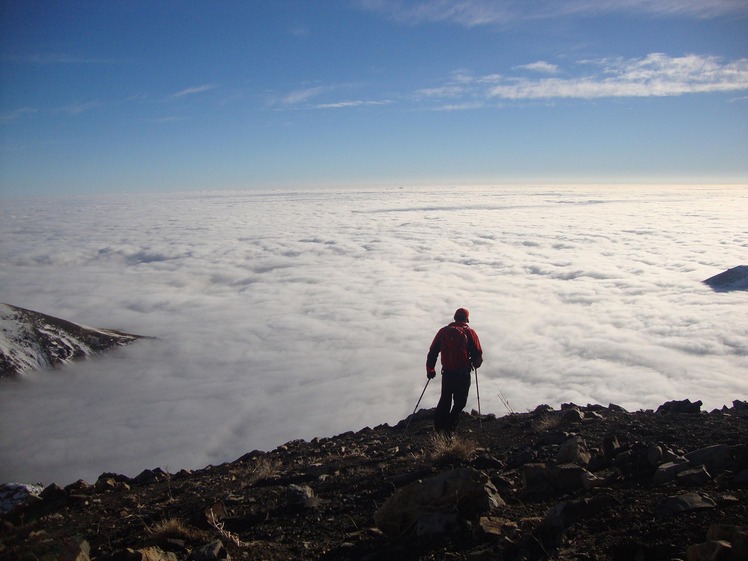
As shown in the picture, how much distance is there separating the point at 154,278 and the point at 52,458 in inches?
2125

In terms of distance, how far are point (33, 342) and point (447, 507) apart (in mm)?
44364

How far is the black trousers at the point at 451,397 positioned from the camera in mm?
6680

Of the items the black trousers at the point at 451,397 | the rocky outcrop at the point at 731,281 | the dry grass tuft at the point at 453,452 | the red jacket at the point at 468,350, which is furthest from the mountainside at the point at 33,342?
the rocky outcrop at the point at 731,281

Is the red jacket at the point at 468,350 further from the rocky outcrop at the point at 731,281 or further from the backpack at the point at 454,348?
the rocky outcrop at the point at 731,281

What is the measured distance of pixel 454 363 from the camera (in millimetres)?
6633

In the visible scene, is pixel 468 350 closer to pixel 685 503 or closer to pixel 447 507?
pixel 447 507

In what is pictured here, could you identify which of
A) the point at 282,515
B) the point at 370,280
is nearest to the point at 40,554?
the point at 282,515

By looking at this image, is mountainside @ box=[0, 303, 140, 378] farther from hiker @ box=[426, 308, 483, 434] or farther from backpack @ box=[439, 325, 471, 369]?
backpack @ box=[439, 325, 471, 369]

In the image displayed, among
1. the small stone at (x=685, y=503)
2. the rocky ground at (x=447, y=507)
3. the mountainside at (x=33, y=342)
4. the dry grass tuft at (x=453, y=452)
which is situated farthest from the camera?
the mountainside at (x=33, y=342)

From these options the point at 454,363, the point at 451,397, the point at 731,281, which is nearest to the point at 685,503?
the point at 454,363

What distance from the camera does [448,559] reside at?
11.2 feet

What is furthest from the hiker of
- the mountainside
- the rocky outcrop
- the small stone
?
the rocky outcrop

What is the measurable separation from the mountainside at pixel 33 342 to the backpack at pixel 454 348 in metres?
41.0

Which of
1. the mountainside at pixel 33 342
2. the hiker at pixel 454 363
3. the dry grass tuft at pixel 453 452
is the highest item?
the hiker at pixel 454 363
